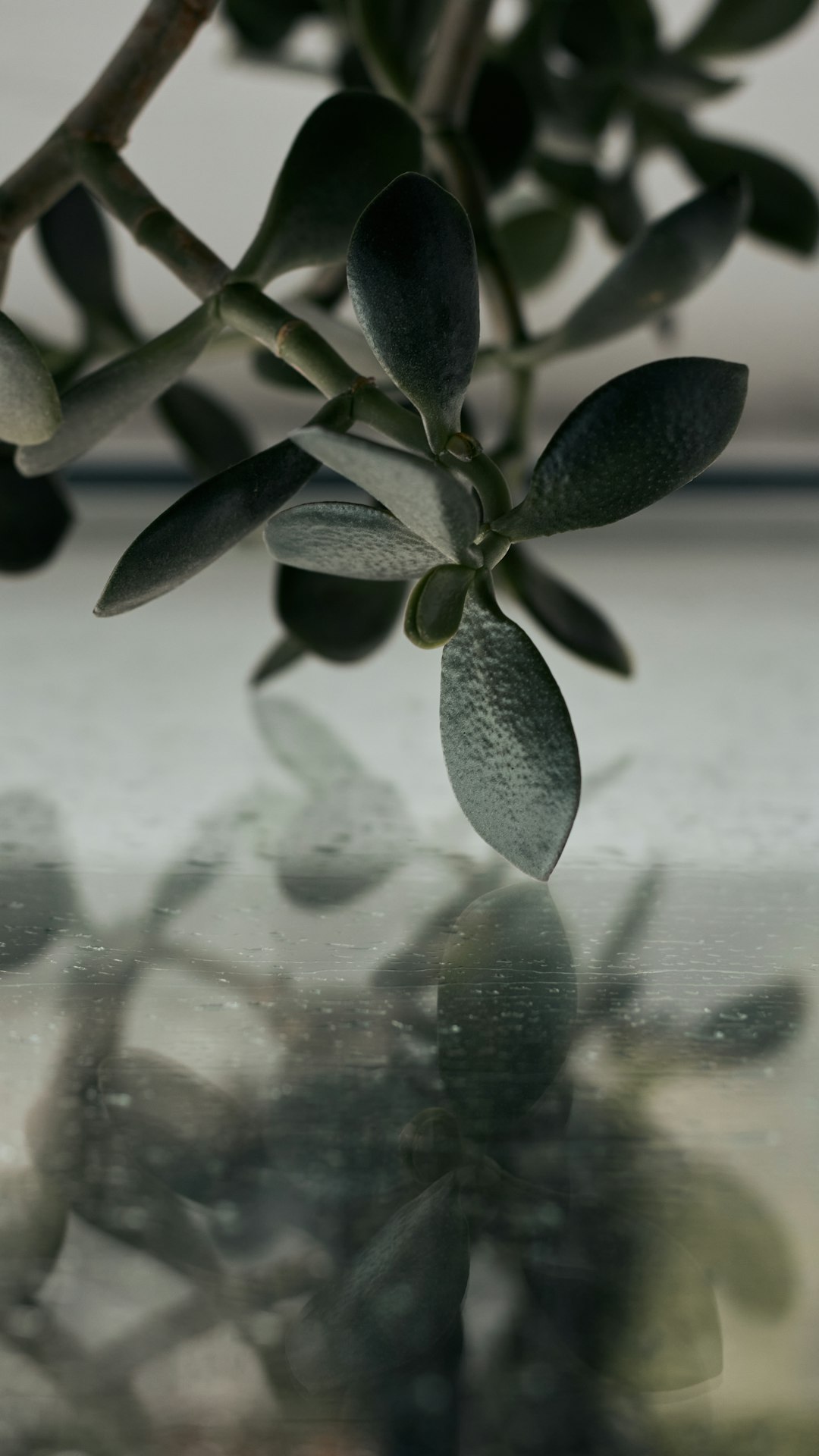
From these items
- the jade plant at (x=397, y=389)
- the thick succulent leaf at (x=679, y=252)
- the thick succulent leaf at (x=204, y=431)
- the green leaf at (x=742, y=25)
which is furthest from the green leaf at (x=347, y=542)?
the green leaf at (x=742, y=25)

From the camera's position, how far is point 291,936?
10.2 inches

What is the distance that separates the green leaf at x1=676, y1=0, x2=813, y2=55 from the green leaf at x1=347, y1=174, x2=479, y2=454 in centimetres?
40

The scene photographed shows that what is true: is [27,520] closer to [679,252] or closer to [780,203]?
[679,252]

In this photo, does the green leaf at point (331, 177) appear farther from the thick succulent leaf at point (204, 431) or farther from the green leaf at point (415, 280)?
the thick succulent leaf at point (204, 431)

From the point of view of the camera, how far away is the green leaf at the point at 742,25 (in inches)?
20.4

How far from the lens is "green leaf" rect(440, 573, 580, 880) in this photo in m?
0.19

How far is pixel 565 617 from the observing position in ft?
1.22

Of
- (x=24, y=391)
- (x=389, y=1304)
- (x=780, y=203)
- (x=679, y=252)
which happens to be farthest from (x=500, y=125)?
(x=389, y=1304)

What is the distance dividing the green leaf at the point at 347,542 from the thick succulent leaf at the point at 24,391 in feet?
0.14

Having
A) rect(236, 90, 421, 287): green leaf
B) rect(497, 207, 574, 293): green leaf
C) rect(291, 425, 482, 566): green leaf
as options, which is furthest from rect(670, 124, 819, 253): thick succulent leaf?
rect(291, 425, 482, 566): green leaf

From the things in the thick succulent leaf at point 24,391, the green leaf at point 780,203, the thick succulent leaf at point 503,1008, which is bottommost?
the green leaf at point 780,203

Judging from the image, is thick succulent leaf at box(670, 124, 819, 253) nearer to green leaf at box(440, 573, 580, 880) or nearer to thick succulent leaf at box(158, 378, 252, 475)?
thick succulent leaf at box(158, 378, 252, 475)

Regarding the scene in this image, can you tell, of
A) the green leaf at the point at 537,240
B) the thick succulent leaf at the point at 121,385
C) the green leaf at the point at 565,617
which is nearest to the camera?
the thick succulent leaf at the point at 121,385

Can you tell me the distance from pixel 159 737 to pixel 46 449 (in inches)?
7.9
